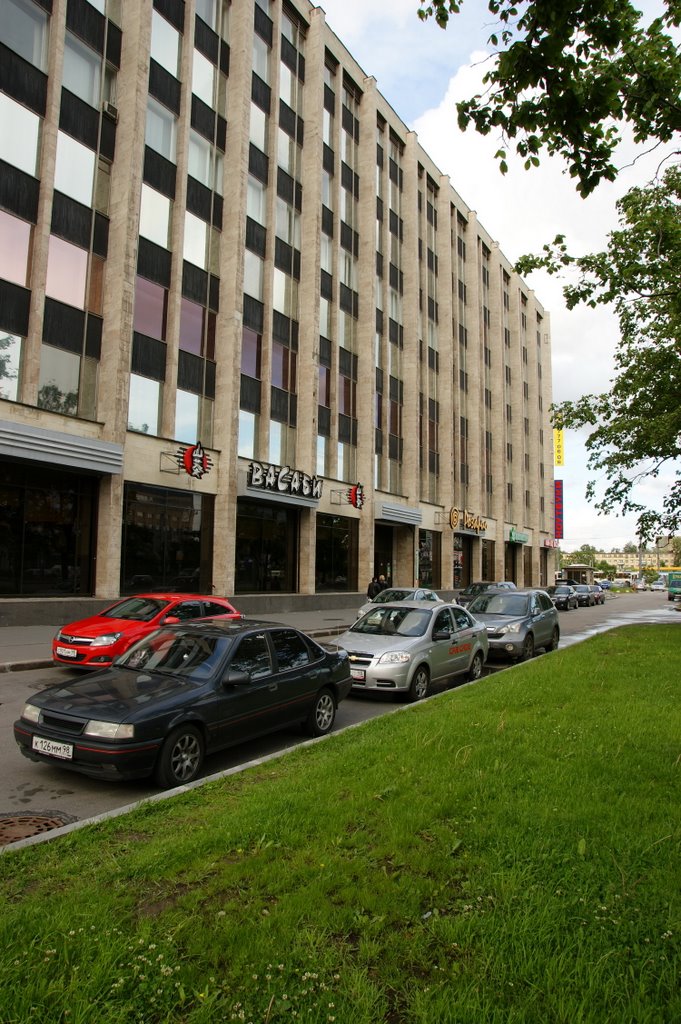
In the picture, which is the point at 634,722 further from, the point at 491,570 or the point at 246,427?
the point at 491,570

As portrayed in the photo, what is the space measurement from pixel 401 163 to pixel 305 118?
33.4 feet

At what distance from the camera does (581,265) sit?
1370cm

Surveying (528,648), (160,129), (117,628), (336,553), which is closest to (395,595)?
(528,648)

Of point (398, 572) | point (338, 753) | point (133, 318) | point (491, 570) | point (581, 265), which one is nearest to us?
point (338, 753)

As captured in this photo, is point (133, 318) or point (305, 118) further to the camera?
point (305, 118)

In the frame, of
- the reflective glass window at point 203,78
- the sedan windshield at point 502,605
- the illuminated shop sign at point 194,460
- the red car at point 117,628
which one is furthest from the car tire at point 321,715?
the reflective glass window at point 203,78

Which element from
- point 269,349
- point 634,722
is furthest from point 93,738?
point 269,349

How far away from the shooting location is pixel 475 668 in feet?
39.3

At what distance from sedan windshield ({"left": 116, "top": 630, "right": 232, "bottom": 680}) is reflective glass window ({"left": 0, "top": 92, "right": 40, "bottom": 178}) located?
52.2 ft

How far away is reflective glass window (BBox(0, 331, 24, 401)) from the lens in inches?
652

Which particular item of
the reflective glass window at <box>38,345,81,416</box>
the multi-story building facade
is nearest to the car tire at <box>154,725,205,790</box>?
the multi-story building facade

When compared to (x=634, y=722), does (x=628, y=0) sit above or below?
above

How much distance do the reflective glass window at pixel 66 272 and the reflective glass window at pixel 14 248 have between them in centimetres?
59

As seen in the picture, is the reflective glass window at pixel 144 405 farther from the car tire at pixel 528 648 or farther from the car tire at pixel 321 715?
the car tire at pixel 321 715
